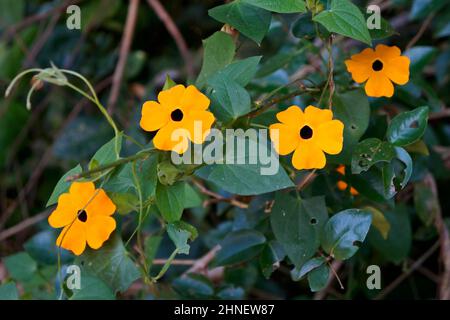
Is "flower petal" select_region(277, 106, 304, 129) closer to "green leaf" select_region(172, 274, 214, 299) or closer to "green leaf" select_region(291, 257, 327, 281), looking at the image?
"green leaf" select_region(291, 257, 327, 281)

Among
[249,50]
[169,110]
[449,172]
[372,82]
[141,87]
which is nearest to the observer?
[169,110]

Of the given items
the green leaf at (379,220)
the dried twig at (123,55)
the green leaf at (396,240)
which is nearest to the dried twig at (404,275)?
the green leaf at (396,240)

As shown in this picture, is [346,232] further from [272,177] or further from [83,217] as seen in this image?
[83,217]

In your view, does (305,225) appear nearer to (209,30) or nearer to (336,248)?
(336,248)

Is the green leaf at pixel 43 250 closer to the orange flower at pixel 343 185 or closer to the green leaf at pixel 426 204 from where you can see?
the orange flower at pixel 343 185

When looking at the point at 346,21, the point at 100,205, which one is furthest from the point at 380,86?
the point at 100,205

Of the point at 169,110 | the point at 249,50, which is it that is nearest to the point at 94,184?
the point at 169,110
